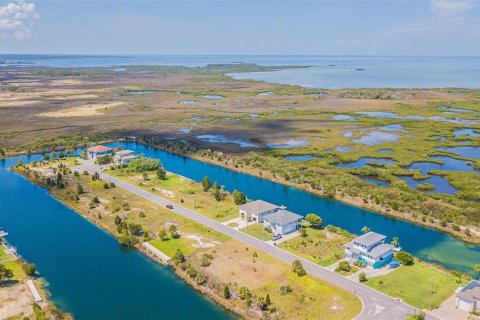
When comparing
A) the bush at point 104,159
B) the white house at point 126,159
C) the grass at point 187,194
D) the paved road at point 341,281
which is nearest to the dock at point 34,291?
the paved road at point 341,281

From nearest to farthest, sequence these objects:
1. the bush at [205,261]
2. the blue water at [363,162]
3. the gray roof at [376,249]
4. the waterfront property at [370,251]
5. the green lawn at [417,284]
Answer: the green lawn at [417,284]
the waterfront property at [370,251]
the gray roof at [376,249]
the bush at [205,261]
the blue water at [363,162]

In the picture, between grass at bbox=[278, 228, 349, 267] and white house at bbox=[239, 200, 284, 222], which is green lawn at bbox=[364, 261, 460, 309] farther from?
white house at bbox=[239, 200, 284, 222]

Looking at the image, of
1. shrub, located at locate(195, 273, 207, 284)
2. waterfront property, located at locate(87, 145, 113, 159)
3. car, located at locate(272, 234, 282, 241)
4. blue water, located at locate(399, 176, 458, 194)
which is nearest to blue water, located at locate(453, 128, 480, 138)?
blue water, located at locate(399, 176, 458, 194)

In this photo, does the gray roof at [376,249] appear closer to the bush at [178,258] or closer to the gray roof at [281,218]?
the gray roof at [281,218]

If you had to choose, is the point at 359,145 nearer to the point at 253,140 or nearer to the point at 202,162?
the point at 253,140

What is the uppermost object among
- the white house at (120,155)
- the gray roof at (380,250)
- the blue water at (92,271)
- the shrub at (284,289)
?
the gray roof at (380,250)

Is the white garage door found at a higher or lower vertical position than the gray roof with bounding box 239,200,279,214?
lower

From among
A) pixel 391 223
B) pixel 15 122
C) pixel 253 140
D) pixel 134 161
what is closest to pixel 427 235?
pixel 391 223
